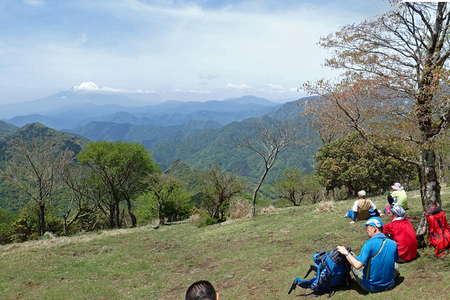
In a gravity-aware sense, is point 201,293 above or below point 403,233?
above

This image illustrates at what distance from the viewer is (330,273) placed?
7.92m

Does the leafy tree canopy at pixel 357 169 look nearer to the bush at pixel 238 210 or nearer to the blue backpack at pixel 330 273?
the bush at pixel 238 210

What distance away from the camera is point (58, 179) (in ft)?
122

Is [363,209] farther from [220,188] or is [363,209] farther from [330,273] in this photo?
[220,188]

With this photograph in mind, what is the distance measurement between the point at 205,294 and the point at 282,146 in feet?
90.0

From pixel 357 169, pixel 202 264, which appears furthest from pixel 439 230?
pixel 357 169

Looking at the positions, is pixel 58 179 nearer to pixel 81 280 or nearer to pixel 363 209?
pixel 81 280

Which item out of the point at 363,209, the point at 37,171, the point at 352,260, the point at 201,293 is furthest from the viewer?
A: the point at 37,171

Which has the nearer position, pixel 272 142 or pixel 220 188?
pixel 272 142

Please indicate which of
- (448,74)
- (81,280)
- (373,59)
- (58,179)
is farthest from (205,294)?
(58,179)

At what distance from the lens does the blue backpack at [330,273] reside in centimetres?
780

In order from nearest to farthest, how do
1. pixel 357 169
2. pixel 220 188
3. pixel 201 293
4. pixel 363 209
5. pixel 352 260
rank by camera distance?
pixel 201 293, pixel 352 260, pixel 363 209, pixel 220 188, pixel 357 169

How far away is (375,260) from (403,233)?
2.27 meters

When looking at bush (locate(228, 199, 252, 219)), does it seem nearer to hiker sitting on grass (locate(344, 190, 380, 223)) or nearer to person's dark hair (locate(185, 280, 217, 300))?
hiker sitting on grass (locate(344, 190, 380, 223))
